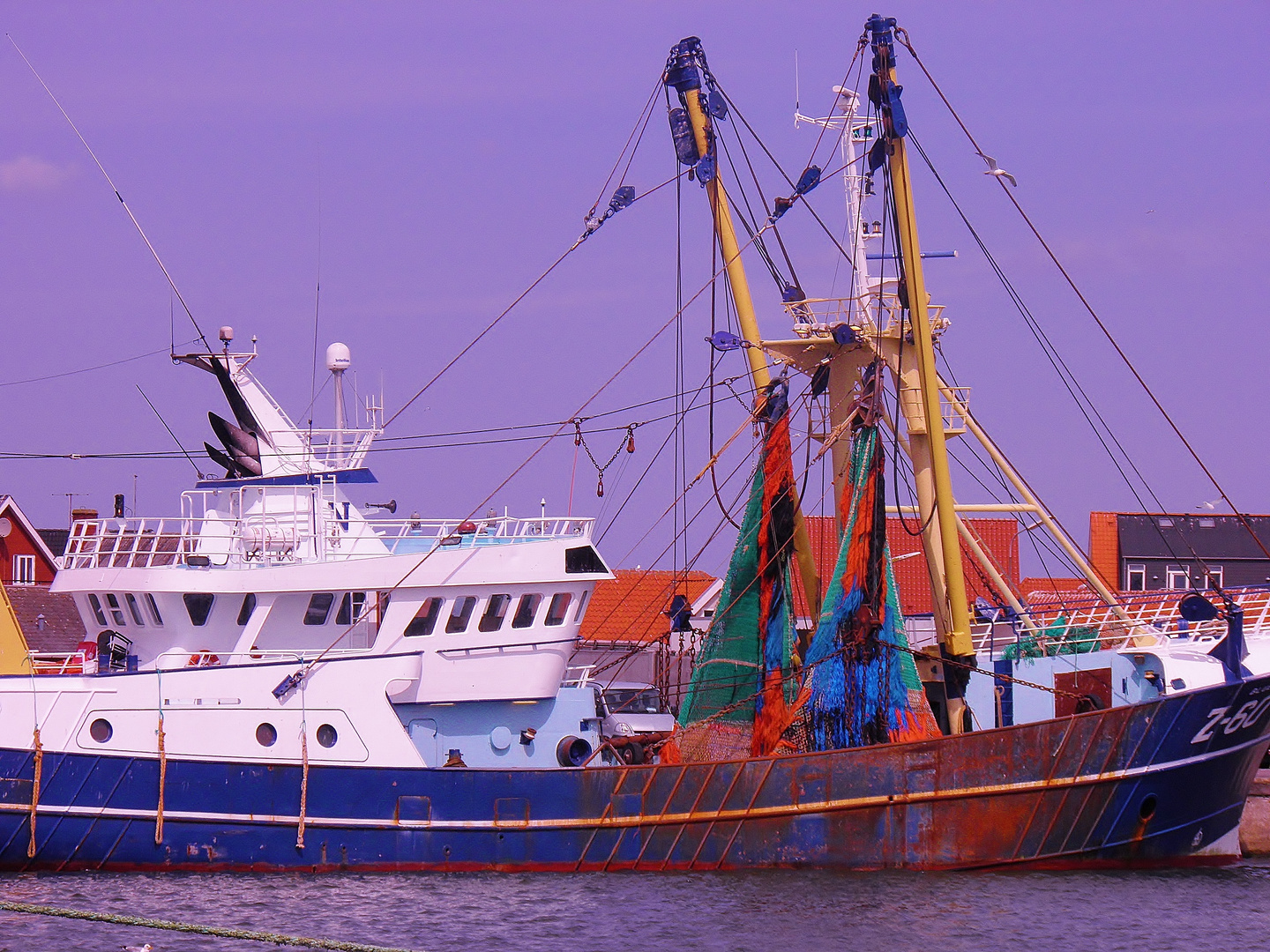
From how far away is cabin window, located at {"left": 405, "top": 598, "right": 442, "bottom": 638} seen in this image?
21.4m

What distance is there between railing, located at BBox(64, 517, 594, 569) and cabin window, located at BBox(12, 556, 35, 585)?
1885 centimetres

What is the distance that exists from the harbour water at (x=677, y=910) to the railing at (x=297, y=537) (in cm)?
441

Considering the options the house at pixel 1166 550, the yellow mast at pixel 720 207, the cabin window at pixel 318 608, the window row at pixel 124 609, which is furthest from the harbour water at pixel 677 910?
the house at pixel 1166 550

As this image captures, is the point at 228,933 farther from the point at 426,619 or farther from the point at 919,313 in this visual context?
the point at 919,313

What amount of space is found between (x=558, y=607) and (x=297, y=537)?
12.6ft

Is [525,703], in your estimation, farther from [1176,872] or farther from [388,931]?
[1176,872]

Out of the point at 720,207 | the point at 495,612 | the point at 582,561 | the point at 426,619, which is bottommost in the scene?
the point at 426,619

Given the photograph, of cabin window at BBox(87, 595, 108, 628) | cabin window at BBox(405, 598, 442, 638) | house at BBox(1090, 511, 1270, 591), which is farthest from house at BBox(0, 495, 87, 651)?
house at BBox(1090, 511, 1270, 591)

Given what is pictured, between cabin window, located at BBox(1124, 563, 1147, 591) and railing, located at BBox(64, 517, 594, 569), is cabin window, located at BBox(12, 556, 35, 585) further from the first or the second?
cabin window, located at BBox(1124, 563, 1147, 591)

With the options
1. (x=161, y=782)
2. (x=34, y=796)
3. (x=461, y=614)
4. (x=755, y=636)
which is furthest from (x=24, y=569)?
(x=755, y=636)

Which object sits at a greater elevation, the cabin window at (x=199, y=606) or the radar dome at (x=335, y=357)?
the radar dome at (x=335, y=357)

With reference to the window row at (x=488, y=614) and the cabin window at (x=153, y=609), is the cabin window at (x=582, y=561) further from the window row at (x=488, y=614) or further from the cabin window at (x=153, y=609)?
the cabin window at (x=153, y=609)

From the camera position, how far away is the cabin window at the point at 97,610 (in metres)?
22.2

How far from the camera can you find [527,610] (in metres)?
21.7
